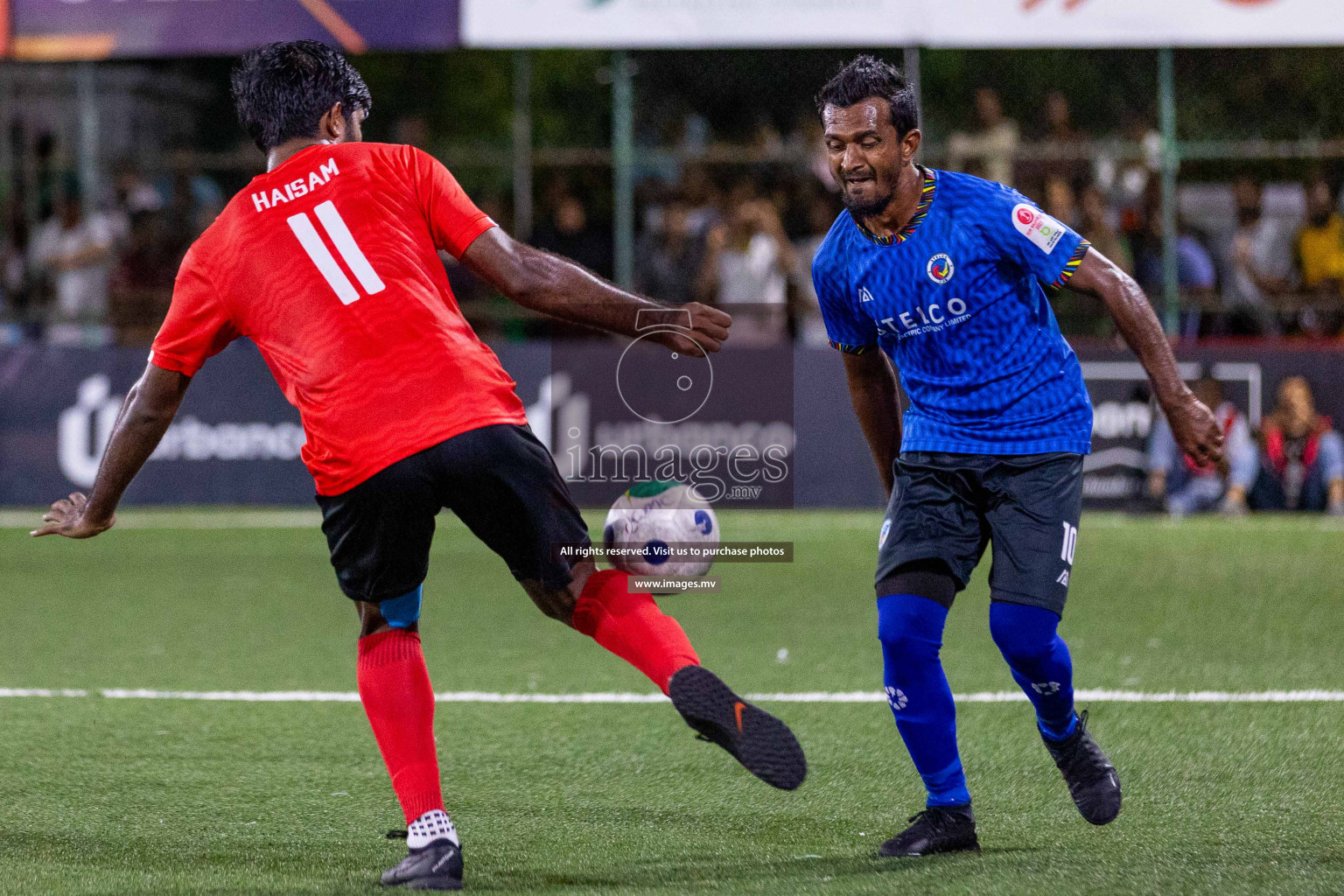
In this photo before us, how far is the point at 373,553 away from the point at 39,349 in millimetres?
10809

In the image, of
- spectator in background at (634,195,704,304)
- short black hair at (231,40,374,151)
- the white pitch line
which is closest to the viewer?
short black hair at (231,40,374,151)

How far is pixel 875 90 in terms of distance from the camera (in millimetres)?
4262

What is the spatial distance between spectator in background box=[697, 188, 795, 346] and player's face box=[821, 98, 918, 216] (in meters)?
9.80

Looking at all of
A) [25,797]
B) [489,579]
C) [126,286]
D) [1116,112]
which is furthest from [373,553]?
[1116,112]

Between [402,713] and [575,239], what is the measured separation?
11.0 metres

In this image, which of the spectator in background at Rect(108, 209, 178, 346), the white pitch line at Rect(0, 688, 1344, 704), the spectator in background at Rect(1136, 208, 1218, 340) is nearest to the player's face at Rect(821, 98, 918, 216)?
the white pitch line at Rect(0, 688, 1344, 704)

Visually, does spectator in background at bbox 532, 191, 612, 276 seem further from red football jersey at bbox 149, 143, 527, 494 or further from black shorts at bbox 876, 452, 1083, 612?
red football jersey at bbox 149, 143, 527, 494

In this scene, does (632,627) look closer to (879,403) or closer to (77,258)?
(879,403)

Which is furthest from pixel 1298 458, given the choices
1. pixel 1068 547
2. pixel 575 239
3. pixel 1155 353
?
pixel 1155 353

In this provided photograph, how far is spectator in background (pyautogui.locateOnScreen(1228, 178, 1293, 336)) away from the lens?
14516 millimetres

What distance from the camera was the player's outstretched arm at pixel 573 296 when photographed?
150 inches

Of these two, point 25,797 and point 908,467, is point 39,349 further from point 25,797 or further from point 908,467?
point 908,467

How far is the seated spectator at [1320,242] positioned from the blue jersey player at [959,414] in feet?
36.4

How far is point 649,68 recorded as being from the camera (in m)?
19.3
